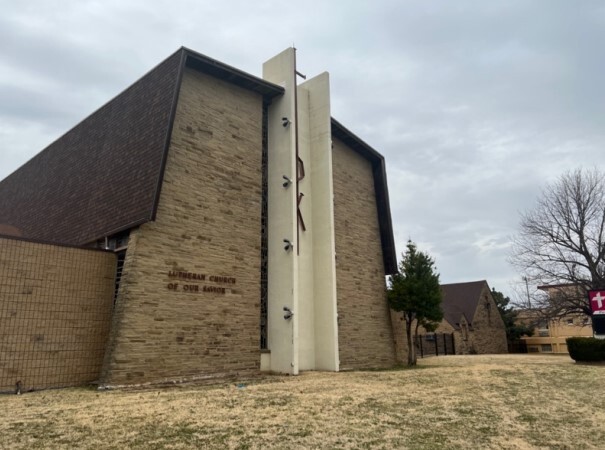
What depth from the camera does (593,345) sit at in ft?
59.9

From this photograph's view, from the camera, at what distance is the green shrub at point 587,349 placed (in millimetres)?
18125

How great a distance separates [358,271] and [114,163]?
1061 cm

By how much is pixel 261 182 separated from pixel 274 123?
8.82 feet

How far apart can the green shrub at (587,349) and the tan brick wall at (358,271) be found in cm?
733

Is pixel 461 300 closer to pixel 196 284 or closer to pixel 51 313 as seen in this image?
pixel 196 284

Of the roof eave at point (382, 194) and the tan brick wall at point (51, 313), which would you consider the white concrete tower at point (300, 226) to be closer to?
the roof eave at point (382, 194)

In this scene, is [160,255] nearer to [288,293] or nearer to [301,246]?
[288,293]

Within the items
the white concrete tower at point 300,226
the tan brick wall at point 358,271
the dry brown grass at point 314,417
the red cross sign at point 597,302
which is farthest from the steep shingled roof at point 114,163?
the red cross sign at point 597,302

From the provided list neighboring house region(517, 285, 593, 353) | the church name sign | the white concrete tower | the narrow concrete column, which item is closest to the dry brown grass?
the church name sign

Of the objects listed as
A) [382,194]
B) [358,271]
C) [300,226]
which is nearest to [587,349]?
[358,271]

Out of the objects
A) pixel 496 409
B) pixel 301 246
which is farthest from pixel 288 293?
pixel 496 409

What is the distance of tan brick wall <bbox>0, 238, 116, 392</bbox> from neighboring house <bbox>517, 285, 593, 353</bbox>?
24754 mm

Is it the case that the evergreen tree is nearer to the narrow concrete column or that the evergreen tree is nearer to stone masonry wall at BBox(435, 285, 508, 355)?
the narrow concrete column

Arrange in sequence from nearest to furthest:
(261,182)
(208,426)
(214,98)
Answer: (208,426), (214,98), (261,182)
